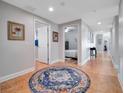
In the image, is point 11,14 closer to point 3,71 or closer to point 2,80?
point 3,71

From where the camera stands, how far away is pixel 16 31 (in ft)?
11.1

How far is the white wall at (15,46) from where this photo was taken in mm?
2939

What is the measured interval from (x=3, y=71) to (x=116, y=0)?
4.06 meters

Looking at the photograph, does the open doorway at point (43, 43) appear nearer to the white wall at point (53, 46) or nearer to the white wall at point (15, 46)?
the white wall at point (53, 46)

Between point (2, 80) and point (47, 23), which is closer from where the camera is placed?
point (2, 80)

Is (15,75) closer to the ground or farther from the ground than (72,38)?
closer to the ground

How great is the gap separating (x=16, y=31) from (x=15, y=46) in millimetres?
516

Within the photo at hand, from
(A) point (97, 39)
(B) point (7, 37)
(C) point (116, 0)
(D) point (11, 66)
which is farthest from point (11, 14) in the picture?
(A) point (97, 39)

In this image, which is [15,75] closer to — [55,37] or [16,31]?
[16,31]

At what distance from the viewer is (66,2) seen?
321cm

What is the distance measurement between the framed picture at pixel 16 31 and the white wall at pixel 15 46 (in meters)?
0.13

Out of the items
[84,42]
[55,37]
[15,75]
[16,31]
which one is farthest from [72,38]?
[15,75]

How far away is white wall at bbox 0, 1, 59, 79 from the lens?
294 cm

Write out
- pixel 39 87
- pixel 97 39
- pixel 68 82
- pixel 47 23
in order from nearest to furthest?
pixel 39 87
pixel 68 82
pixel 47 23
pixel 97 39
